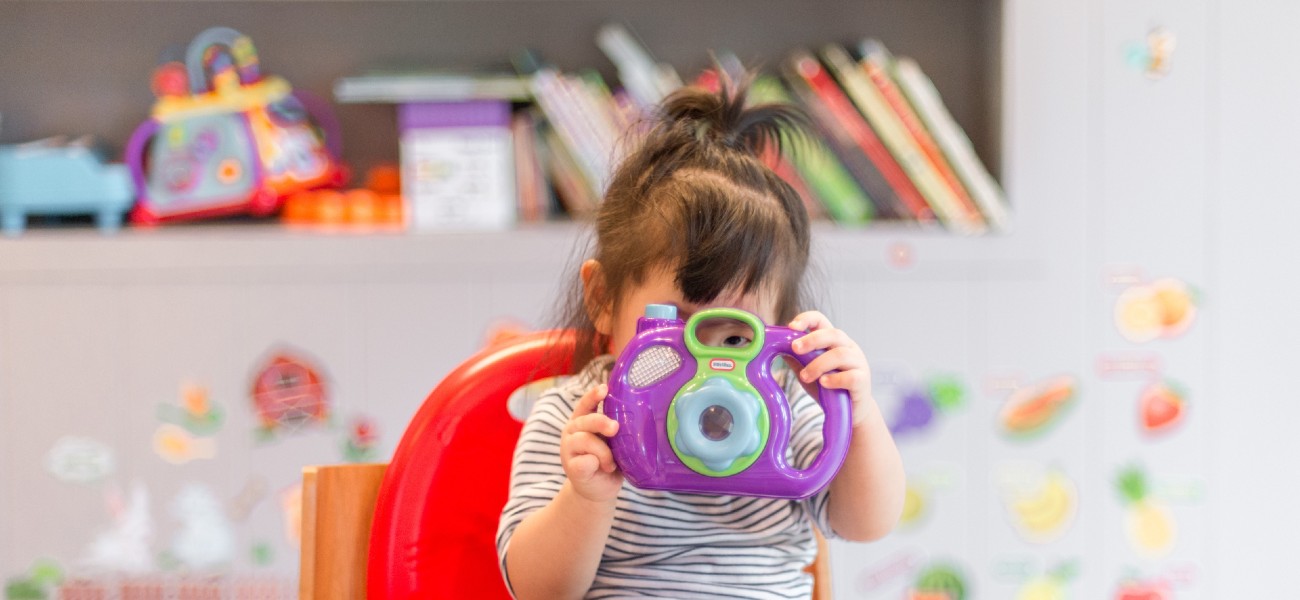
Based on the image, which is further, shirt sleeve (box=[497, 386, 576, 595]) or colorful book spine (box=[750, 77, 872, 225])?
colorful book spine (box=[750, 77, 872, 225])

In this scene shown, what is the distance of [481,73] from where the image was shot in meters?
1.56

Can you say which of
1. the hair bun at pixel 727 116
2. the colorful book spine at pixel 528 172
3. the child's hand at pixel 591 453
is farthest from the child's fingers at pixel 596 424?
the colorful book spine at pixel 528 172

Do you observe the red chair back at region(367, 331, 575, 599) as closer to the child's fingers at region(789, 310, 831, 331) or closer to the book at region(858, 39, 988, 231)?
the child's fingers at region(789, 310, 831, 331)

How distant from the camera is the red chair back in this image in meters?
0.77

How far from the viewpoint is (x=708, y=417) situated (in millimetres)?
603

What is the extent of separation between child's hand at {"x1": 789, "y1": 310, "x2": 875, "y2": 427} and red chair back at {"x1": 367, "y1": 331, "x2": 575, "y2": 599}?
268 millimetres

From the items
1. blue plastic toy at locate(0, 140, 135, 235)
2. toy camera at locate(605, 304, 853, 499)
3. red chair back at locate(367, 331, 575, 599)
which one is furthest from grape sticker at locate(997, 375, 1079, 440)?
blue plastic toy at locate(0, 140, 135, 235)

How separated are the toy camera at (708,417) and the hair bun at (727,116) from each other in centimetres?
24

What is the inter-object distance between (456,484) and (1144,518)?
1.04 meters

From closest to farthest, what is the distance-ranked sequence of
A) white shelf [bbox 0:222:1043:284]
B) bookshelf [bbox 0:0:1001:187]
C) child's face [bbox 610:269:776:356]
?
child's face [bbox 610:269:776:356], white shelf [bbox 0:222:1043:284], bookshelf [bbox 0:0:1001:187]

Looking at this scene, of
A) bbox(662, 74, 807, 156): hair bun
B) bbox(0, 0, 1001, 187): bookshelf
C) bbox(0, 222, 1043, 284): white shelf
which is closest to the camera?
bbox(662, 74, 807, 156): hair bun

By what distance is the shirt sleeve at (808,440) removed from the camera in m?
0.77

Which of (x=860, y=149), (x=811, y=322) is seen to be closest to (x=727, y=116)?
(x=811, y=322)

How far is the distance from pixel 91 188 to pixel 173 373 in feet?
0.89
